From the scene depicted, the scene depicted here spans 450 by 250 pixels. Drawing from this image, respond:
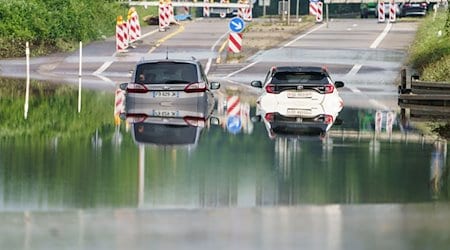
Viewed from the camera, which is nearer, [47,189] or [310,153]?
[47,189]

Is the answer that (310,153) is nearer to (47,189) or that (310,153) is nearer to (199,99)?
(47,189)

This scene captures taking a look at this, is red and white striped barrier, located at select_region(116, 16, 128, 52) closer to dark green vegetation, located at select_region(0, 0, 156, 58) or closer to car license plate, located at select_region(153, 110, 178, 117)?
dark green vegetation, located at select_region(0, 0, 156, 58)

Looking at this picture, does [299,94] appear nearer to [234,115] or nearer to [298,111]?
[298,111]

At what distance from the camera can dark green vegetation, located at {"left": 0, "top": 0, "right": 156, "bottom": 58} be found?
52.1 meters

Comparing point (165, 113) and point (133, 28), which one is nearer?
A: point (165, 113)

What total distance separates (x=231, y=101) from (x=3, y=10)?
23.4 metres

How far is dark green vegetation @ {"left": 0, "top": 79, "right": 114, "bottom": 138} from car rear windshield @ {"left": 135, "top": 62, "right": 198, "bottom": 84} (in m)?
1.15

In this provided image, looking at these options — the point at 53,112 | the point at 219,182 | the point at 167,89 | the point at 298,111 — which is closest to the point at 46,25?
the point at 167,89

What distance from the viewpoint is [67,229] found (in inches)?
451

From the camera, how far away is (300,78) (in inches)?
1125

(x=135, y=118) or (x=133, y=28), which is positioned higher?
(x=133, y=28)

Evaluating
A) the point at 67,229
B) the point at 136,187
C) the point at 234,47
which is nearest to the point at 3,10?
the point at 234,47

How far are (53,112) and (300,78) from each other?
5734 mm

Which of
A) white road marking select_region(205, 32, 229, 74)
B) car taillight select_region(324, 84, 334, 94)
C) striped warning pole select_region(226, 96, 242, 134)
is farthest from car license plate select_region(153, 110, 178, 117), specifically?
white road marking select_region(205, 32, 229, 74)
